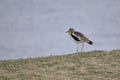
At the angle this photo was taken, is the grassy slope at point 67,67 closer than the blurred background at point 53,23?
Yes

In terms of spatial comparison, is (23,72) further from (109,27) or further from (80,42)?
(109,27)

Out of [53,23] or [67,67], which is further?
[53,23]

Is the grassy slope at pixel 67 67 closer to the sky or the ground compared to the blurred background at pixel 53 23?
closer to the ground

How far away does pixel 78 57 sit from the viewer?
2231cm

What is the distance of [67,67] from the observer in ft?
69.6

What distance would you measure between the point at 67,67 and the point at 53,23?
2228 cm

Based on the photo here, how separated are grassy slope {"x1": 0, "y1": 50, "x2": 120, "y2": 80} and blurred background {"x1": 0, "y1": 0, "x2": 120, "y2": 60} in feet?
34.9

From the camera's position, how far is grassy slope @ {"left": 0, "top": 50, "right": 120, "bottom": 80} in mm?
20234

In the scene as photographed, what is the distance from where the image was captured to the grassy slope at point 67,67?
20.2m

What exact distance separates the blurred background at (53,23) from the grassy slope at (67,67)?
1064 cm

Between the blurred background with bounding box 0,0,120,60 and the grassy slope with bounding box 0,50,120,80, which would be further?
the blurred background with bounding box 0,0,120,60

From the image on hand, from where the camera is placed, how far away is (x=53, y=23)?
142ft

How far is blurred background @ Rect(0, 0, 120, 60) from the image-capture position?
3588 centimetres

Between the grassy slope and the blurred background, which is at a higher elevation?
the blurred background
